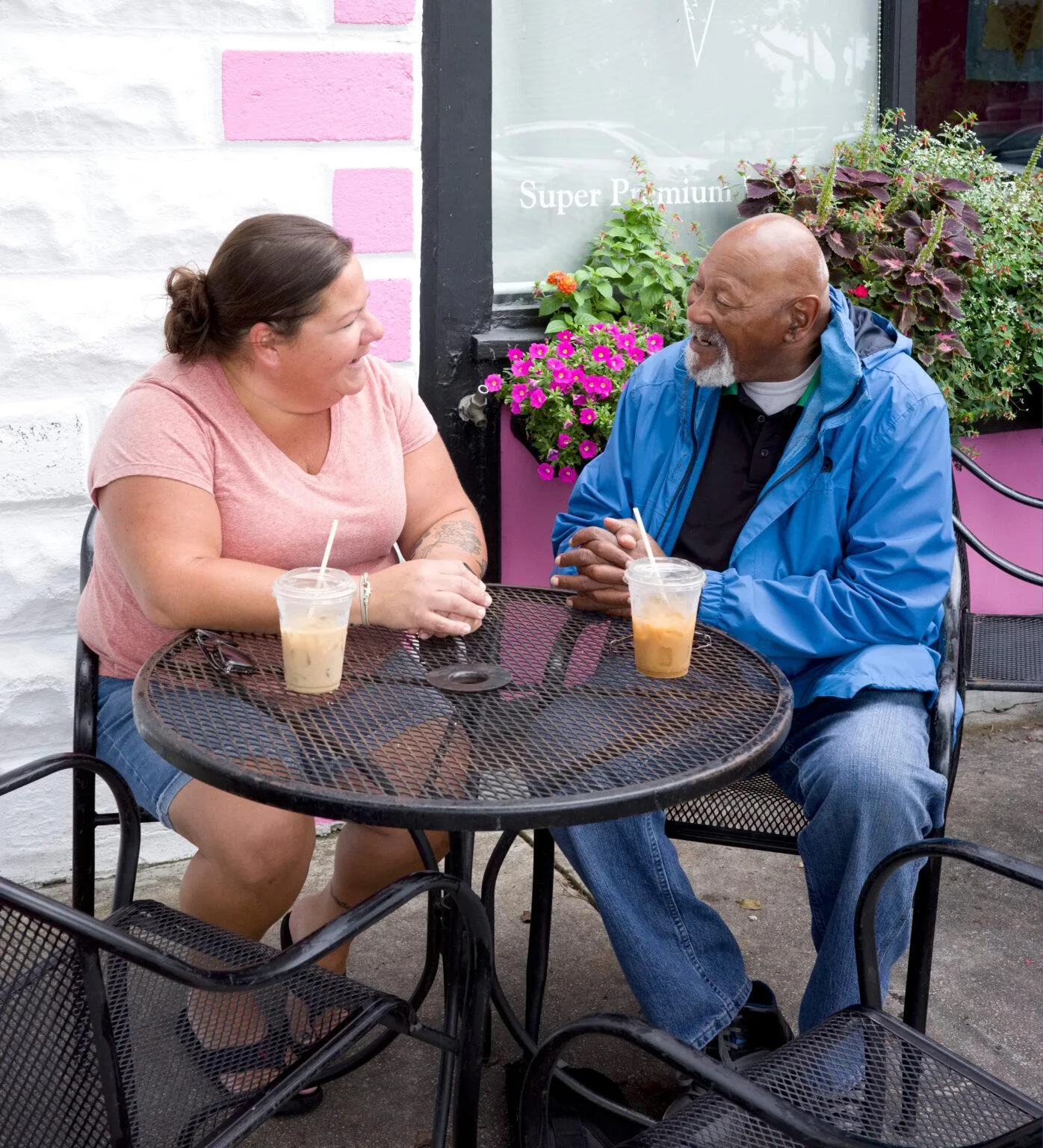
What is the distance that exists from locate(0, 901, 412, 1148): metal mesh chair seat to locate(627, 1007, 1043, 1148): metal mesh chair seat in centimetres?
43

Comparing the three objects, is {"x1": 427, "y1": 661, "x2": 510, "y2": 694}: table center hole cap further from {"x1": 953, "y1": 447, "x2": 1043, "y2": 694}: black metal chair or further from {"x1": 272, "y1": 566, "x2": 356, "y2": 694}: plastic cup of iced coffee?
{"x1": 953, "y1": 447, "x2": 1043, "y2": 694}: black metal chair

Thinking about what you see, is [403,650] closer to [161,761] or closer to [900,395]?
[161,761]

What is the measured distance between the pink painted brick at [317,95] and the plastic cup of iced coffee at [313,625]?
1476mm

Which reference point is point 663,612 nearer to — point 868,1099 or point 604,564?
point 604,564

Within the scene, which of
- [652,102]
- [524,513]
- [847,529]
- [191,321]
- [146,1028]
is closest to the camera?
[146,1028]

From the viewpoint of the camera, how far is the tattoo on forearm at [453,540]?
2.50 meters

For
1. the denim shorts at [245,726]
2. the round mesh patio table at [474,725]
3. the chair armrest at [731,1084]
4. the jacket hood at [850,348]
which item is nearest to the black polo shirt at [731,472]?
the jacket hood at [850,348]

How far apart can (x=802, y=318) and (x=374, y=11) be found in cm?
127

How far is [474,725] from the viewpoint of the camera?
187cm

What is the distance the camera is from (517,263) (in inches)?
145

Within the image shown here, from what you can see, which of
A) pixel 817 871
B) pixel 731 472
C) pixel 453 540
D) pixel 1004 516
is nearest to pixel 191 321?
pixel 453 540

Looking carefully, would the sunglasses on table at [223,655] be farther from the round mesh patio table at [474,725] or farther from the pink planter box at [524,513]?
the pink planter box at [524,513]

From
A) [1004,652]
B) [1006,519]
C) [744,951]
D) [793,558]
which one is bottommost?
[744,951]

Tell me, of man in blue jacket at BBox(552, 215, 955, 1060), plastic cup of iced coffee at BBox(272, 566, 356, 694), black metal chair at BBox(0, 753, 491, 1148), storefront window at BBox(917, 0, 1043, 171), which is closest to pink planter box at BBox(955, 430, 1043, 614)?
storefront window at BBox(917, 0, 1043, 171)
